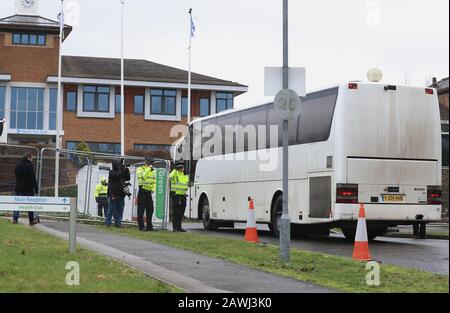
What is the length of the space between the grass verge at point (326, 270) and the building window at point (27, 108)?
1452 inches

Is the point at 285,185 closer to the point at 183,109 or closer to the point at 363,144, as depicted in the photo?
the point at 363,144

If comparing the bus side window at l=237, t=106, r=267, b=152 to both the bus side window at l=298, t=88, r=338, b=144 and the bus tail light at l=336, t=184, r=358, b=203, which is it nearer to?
the bus side window at l=298, t=88, r=338, b=144

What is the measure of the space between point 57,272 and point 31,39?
A: 43362 mm

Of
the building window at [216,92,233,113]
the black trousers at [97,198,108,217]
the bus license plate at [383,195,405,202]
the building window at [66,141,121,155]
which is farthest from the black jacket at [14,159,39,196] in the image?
the building window at [216,92,233,113]

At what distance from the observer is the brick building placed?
164ft

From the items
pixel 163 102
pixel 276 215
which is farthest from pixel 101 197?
pixel 163 102

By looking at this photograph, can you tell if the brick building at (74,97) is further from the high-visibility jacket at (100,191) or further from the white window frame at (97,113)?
the high-visibility jacket at (100,191)

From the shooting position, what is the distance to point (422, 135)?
17578 mm

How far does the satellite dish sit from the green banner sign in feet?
23.4

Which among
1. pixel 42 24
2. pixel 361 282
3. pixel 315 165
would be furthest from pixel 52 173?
pixel 42 24

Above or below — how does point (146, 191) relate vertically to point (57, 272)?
above

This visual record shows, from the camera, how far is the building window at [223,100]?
5347cm

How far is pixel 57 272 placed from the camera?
385 inches

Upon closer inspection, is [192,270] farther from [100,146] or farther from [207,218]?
[100,146]
